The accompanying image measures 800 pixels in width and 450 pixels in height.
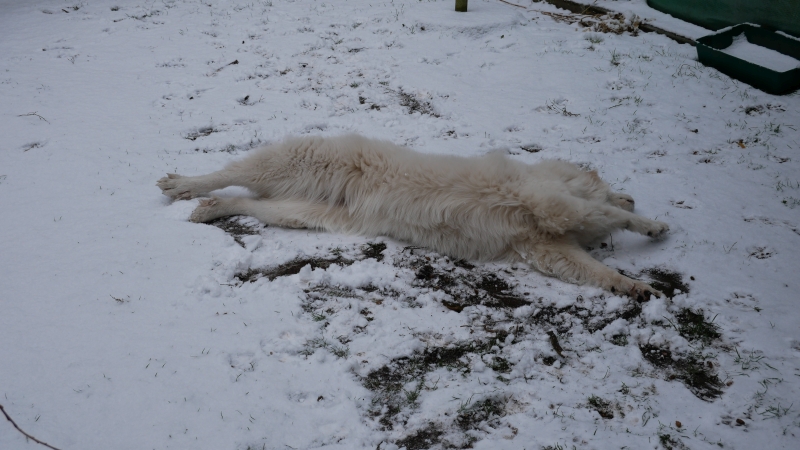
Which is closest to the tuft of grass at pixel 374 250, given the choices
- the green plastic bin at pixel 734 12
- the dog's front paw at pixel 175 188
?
the dog's front paw at pixel 175 188

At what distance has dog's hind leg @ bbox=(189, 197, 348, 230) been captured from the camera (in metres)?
4.47

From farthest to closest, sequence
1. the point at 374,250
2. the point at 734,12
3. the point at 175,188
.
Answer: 1. the point at 734,12
2. the point at 175,188
3. the point at 374,250

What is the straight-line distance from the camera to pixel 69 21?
27.6ft

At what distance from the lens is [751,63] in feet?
20.7

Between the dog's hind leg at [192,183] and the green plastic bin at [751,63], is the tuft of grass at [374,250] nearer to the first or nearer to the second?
the dog's hind leg at [192,183]

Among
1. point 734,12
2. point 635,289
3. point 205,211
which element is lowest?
point 635,289

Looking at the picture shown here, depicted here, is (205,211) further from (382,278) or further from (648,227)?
(648,227)

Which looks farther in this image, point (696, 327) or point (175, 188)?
point (175, 188)

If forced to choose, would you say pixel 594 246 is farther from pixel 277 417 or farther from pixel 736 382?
pixel 277 417

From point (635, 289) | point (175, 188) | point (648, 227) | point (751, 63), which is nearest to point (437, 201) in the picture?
point (635, 289)

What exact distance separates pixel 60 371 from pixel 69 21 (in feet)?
25.1

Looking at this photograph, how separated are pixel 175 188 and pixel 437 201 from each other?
2372 millimetres

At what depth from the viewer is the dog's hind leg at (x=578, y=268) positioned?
363 cm

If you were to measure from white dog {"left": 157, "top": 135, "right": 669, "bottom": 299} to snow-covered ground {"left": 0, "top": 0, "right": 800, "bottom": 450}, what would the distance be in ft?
0.51
